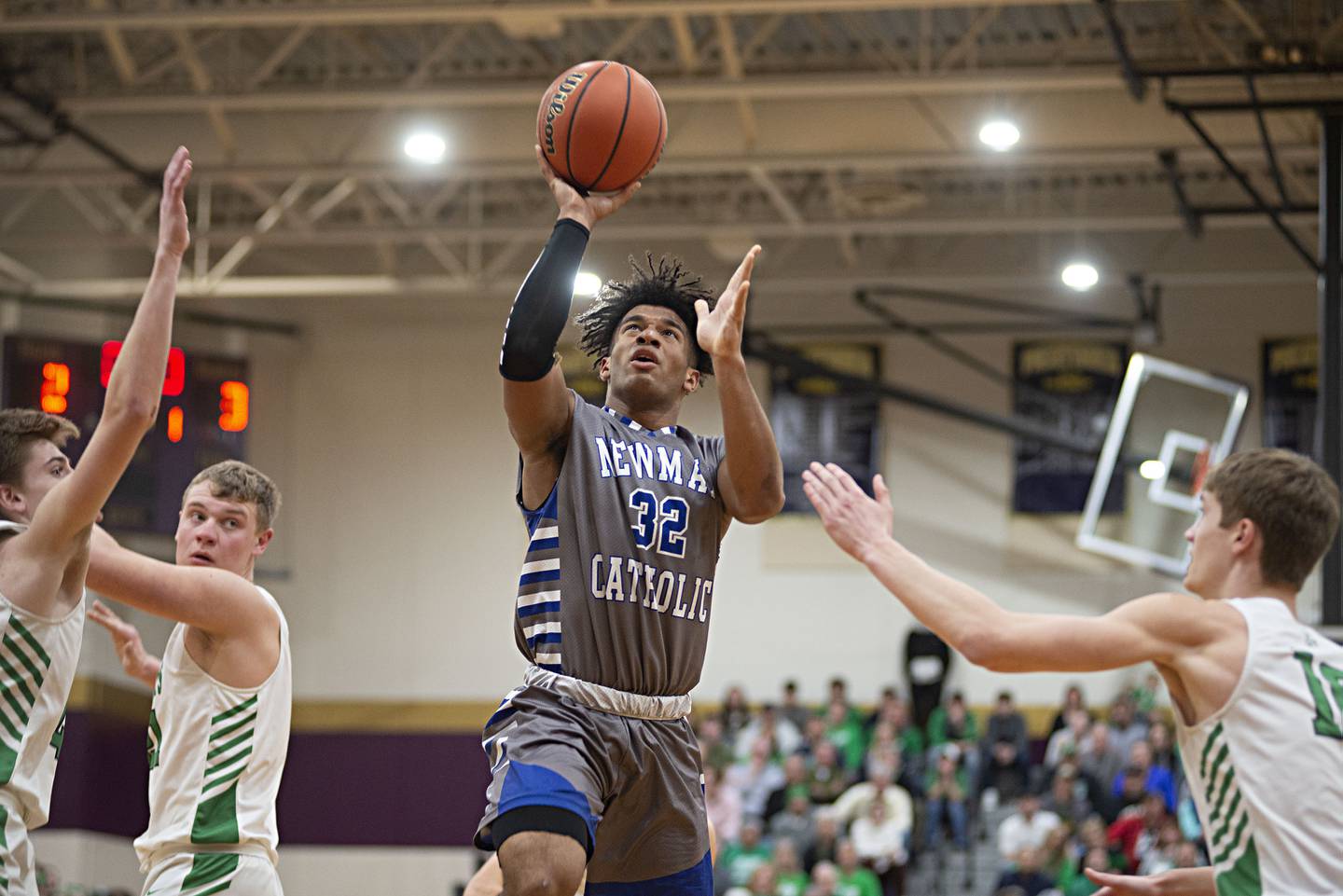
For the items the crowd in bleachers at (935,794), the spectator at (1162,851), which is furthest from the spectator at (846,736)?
the spectator at (1162,851)

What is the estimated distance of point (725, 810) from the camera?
1867 centimetres

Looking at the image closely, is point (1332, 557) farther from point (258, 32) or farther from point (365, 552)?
point (365, 552)

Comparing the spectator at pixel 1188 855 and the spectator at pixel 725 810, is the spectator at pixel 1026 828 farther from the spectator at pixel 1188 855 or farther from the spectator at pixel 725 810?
the spectator at pixel 725 810

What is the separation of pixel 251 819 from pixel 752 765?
48.9 ft

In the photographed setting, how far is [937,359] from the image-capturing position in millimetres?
22672

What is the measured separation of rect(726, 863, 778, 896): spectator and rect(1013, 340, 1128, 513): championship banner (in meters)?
7.31

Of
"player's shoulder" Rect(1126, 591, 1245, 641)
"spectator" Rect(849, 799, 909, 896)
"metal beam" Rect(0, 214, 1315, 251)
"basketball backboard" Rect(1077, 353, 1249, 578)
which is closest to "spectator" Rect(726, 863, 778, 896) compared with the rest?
"spectator" Rect(849, 799, 909, 896)

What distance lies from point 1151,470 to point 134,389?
16.6m

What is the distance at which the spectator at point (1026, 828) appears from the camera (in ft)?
56.7

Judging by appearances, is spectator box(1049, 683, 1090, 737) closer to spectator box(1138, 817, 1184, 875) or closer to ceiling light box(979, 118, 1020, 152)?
spectator box(1138, 817, 1184, 875)

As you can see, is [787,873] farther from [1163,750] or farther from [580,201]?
[580,201]

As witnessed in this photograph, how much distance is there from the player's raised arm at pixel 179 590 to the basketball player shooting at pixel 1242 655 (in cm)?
197

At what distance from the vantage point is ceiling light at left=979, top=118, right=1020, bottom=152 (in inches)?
624

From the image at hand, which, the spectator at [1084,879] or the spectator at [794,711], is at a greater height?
the spectator at [794,711]
